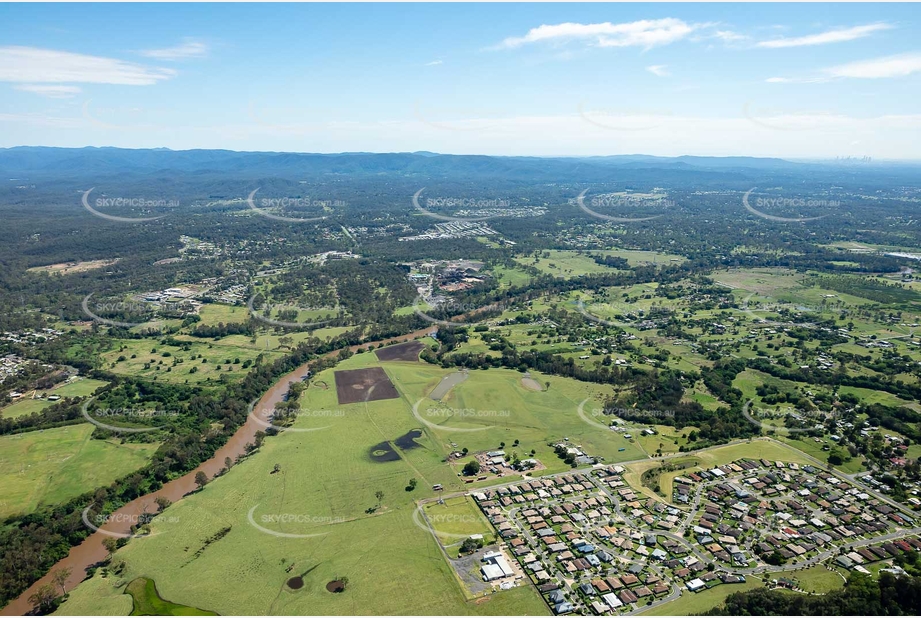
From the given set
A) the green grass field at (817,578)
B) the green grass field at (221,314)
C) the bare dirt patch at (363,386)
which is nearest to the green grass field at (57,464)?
the bare dirt patch at (363,386)

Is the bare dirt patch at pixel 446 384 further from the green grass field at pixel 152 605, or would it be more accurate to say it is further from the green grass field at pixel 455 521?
the green grass field at pixel 152 605

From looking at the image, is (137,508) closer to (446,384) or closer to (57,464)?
(57,464)

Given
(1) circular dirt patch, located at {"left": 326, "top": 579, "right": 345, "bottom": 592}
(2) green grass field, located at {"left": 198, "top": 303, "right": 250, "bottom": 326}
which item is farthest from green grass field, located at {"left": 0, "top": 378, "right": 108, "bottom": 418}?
(1) circular dirt patch, located at {"left": 326, "top": 579, "right": 345, "bottom": 592}

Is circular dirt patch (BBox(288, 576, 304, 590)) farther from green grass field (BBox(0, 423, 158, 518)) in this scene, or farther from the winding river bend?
green grass field (BBox(0, 423, 158, 518))

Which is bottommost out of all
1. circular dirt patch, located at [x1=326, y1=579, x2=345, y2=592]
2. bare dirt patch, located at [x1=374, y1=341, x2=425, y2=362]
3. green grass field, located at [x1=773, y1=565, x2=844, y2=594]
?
circular dirt patch, located at [x1=326, y1=579, x2=345, y2=592]

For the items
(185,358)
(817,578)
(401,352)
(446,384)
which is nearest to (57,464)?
(185,358)

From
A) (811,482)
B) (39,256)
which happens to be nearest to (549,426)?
(811,482)
